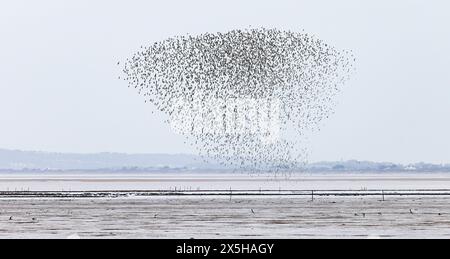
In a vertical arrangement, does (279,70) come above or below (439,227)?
above

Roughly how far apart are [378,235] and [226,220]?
1633 cm

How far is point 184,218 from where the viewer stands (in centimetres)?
6744
